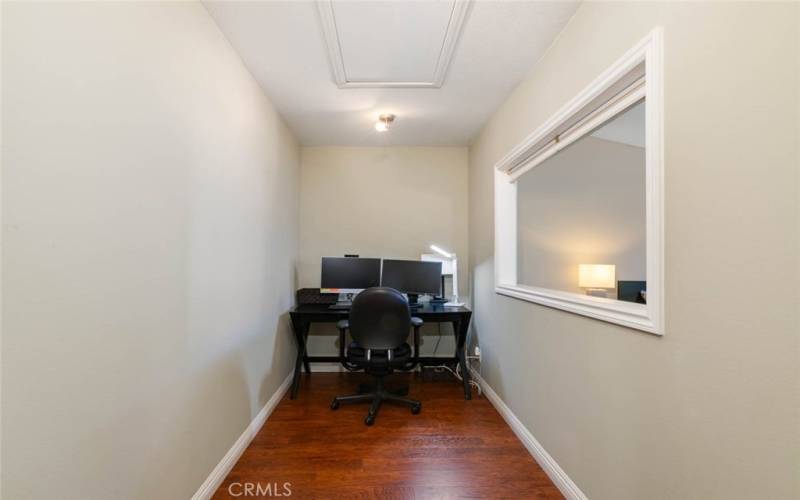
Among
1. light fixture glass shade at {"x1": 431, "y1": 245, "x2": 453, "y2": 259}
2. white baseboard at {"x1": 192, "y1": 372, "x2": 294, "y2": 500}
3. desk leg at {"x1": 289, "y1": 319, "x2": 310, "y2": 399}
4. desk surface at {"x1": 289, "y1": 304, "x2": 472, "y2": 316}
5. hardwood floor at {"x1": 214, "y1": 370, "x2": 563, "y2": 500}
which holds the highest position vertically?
light fixture glass shade at {"x1": 431, "y1": 245, "x2": 453, "y2": 259}

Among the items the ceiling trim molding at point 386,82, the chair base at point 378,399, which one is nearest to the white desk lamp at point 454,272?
the chair base at point 378,399

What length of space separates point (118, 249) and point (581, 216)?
11.8 ft

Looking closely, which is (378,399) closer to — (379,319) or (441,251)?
(379,319)

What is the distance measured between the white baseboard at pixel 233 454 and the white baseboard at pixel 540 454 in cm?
174

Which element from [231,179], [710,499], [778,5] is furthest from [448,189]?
[710,499]

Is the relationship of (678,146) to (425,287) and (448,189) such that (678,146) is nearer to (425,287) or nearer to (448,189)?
(425,287)

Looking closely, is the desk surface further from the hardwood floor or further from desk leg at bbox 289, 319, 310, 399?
the hardwood floor

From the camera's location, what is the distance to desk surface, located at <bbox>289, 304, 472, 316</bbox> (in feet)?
8.56

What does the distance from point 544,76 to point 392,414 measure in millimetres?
2496

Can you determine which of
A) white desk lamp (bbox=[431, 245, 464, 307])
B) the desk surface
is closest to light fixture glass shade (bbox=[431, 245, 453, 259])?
white desk lamp (bbox=[431, 245, 464, 307])

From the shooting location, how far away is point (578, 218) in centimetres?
315

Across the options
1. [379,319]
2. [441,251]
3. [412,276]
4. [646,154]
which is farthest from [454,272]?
[646,154]

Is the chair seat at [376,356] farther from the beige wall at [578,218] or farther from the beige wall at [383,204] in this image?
the beige wall at [578,218]

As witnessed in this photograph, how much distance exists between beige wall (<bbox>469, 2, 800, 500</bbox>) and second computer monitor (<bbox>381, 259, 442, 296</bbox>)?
164 centimetres
